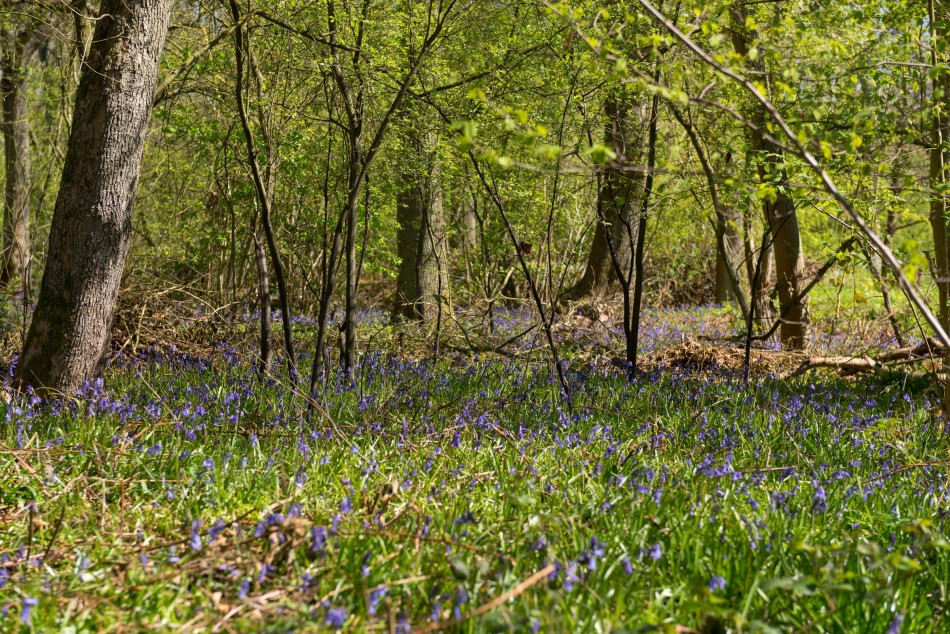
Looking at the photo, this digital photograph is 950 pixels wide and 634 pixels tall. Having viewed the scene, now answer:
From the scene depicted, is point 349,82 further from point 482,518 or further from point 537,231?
point 537,231

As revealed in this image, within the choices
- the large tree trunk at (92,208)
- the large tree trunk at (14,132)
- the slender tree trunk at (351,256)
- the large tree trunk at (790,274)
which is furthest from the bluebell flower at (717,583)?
the large tree trunk at (14,132)

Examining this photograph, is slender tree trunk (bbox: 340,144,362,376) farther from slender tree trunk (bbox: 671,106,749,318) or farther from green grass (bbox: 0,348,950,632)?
slender tree trunk (bbox: 671,106,749,318)

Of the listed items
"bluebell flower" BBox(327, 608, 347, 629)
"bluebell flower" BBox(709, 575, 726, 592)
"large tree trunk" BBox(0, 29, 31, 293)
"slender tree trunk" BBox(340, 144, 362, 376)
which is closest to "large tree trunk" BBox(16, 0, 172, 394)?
"slender tree trunk" BBox(340, 144, 362, 376)

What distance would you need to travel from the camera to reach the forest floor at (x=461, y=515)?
2500mm

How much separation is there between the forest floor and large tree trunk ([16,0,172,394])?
43 centimetres

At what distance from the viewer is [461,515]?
10.6 ft

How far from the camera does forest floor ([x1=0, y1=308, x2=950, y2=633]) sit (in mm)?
2500

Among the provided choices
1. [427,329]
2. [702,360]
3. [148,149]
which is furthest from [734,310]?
[148,149]

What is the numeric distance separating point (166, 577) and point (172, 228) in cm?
1197

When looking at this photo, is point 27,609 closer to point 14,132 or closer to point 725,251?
point 725,251

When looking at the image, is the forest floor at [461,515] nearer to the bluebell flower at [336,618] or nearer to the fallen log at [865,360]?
the bluebell flower at [336,618]

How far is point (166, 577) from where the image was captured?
102 inches

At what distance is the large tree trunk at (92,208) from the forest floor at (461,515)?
17.1 inches

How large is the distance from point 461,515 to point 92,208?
338 centimetres
